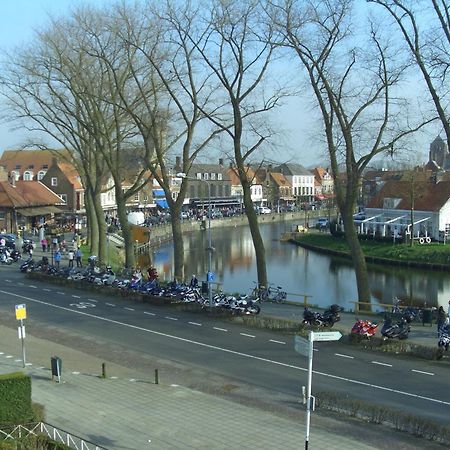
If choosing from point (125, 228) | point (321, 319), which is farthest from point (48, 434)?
point (125, 228)

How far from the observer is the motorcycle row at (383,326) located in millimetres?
19139

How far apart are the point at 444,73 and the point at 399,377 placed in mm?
9839

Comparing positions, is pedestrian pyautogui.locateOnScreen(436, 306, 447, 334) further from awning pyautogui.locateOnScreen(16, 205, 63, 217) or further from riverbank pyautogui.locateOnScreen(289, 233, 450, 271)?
awning pyautogui.locateOnScreen(16, 205, 63, 217)

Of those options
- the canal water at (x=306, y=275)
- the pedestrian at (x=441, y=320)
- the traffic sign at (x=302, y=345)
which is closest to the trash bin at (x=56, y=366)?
the traffic sign at (x=302, y=345)

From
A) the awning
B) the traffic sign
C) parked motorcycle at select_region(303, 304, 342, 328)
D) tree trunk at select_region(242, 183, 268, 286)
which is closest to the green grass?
the awning

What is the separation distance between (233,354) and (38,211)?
153 ft

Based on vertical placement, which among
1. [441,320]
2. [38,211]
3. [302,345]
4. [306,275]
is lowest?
[306,275]

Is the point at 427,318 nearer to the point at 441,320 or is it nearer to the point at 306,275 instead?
the point at 441,320

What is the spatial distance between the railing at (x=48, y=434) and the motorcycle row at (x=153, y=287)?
41.5 feet

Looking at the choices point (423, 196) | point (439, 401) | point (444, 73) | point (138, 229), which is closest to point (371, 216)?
point (423, 196)

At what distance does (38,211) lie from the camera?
6284cm

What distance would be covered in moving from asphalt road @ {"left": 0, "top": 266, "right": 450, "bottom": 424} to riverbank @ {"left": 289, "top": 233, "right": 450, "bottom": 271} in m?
34.8

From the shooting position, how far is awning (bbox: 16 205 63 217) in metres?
60.7

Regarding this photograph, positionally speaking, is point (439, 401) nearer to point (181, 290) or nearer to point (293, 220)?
point (181, 290)
